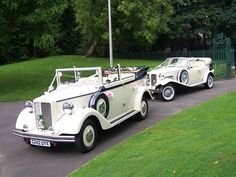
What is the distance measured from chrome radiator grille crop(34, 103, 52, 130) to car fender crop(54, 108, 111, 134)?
32 cm

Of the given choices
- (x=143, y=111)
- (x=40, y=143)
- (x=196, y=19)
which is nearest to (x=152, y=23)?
(x=196, y=19)

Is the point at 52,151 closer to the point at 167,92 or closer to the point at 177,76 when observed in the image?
the point at 167,92

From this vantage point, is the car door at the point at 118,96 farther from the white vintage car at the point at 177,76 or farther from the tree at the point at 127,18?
the tree at the point at 127,18

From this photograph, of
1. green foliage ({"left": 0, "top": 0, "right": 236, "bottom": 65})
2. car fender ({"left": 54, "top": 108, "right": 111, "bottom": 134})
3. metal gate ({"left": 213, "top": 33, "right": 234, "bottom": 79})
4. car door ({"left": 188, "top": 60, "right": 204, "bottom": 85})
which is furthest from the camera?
green foliage ({"left": 0, "top": 0, "right": 236, "bottom": 65})

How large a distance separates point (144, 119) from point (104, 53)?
3245 centimetres

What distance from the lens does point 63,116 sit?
922cm

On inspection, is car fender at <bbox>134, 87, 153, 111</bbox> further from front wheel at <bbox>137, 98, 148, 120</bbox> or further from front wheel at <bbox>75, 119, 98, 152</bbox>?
front wheel at <bbox>75, 119, 98, 152</bbox>

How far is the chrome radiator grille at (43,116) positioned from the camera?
9.30 m

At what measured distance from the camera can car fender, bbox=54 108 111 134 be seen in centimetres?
884

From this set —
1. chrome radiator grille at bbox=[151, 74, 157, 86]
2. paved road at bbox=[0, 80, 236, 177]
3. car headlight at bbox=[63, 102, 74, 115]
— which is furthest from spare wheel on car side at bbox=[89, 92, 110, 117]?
chrome radiator grille at bbox=[151, 74, 157, 86]

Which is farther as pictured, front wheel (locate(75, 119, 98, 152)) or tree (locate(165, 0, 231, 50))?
tree (locate(165, 0, 231, 50))

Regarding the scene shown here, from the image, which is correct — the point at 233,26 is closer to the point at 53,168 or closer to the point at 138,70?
the point at 138,70

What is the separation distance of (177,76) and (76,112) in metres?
7.39

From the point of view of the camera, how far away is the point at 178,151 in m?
7.24
